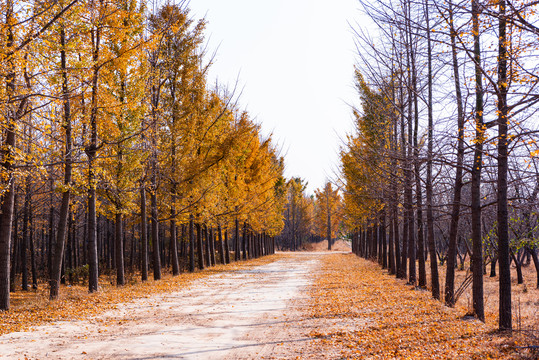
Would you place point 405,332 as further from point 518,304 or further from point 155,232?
point 155,232

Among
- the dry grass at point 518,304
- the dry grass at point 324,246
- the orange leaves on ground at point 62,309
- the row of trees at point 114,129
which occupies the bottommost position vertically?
the dry grass at point 324,246

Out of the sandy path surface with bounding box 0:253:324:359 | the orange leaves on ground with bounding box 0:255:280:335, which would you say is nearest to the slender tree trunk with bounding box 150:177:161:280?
the orange leaves on ground with bounding box 0:255:280:335

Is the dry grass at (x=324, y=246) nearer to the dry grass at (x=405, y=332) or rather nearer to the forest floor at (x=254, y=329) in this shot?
the forest floor at (x=254, y=329)

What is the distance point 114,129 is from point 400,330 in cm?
957

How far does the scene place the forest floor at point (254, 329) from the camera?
243 inches

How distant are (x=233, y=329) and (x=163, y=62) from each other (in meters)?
13.4

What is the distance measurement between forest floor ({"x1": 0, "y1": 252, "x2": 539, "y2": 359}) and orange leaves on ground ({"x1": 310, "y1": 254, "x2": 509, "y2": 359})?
17mm

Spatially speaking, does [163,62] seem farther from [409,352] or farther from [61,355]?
[409,352]

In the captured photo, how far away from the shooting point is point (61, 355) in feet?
19.6

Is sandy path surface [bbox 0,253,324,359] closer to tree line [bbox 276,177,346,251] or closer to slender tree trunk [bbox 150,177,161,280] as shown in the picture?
slender tree trunk [bbox 150,177,161,280]

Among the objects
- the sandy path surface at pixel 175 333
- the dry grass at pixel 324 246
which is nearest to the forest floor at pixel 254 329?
the sandy path surface at pixel 175 333

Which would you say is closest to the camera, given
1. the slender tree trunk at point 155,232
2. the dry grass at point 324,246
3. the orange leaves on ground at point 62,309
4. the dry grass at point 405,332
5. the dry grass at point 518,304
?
the dry grass at point 405,332

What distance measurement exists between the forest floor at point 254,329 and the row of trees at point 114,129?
2932 millimetres

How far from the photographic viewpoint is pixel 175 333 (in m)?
7.45
